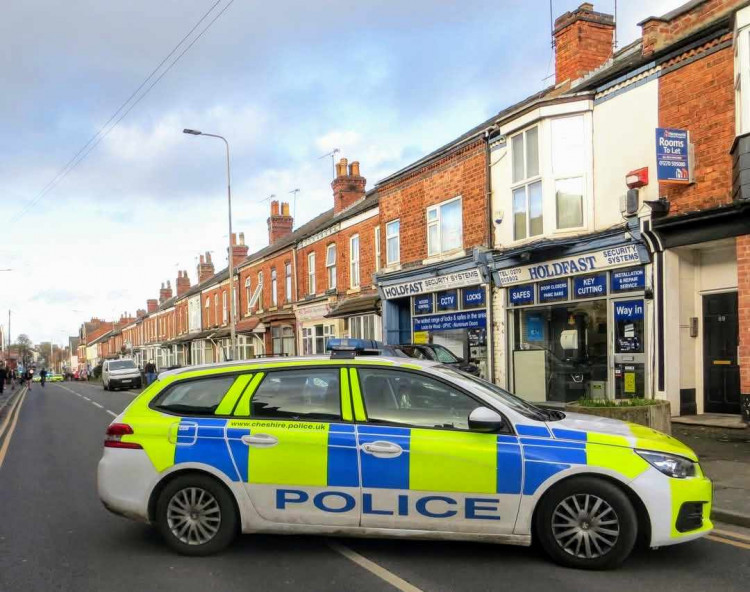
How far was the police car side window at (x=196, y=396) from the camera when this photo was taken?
5.46 metres

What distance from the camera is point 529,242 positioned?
51.5ft

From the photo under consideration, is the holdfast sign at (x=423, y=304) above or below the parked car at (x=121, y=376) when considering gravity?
above

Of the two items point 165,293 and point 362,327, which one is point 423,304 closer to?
point 362,327

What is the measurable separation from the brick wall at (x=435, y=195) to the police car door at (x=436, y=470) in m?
12.9

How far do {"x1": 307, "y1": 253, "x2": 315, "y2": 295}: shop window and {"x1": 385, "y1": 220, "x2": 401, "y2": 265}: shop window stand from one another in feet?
24.2

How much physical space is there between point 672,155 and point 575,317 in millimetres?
4413

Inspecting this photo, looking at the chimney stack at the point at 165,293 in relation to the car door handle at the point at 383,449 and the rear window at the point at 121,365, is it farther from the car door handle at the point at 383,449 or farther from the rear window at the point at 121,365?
the car door handle at the point at 383,449

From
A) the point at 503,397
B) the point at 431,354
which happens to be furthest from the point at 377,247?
the point at 503,397

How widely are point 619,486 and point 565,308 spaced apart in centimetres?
1095

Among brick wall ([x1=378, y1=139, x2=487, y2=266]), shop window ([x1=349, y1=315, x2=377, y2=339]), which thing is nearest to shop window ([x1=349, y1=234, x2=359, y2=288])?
shop window ([x1=349, y1=315, x2=377, y2=339])

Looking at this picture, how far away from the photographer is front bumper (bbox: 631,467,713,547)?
15.4 ft

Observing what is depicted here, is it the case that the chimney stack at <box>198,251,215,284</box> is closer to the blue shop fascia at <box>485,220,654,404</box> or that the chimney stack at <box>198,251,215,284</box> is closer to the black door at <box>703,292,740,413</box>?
the blue shop fascia at <box>485,220,654,404</box>

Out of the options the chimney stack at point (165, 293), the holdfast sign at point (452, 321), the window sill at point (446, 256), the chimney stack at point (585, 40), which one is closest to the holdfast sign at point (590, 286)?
the holdfast sign at point (452, 321)

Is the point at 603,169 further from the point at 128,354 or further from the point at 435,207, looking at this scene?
the point at 128,354
